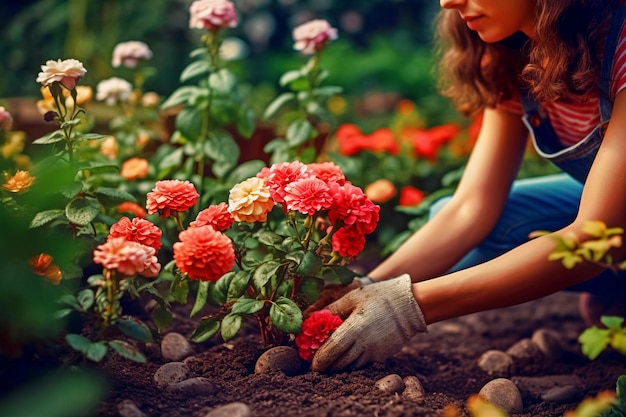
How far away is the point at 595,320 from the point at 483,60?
37.5 inches

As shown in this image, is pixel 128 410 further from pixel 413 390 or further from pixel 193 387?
pixel 413 390

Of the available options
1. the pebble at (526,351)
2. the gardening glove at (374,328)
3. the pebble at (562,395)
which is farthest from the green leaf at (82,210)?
the pebble at (526,351)

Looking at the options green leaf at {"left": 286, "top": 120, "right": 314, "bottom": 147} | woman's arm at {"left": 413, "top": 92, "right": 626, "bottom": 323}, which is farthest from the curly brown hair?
green leaf at {"left": 286, "top": 120, "right": 314, "bottom": 147}

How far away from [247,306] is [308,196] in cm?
27

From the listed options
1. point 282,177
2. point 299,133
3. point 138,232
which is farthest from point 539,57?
point 138,232

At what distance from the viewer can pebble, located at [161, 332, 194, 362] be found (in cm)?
191

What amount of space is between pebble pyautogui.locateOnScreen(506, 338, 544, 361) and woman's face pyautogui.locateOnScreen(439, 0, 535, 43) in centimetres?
97

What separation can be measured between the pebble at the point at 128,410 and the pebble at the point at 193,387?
13 cm

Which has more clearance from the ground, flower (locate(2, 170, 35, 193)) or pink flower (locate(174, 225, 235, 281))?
flower (locate(2, 170, 35, 193))

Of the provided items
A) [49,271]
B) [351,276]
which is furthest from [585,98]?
[49,271]

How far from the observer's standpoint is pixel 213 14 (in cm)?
220

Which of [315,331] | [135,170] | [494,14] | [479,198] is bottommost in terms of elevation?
[315,331]

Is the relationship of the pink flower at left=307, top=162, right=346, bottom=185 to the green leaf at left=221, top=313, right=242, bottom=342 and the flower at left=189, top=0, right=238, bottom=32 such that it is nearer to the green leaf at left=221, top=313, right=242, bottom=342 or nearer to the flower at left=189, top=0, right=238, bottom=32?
the green leaf at left=221, top=313, right=242, bottom=342

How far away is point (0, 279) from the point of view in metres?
1.37
